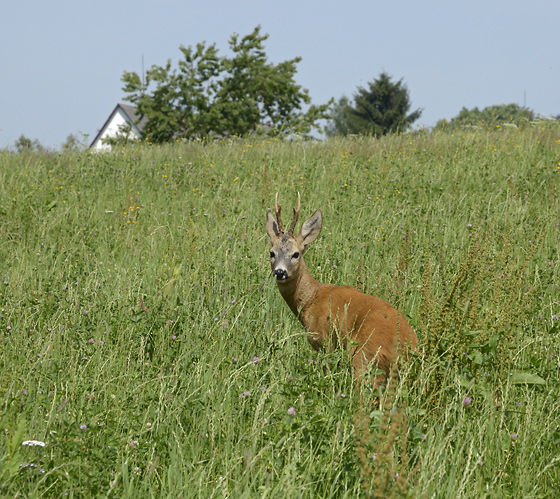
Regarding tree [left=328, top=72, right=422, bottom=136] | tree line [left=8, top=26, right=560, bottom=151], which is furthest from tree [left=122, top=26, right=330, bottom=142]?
tree [left=328, top=72, right=422, bottom=136]

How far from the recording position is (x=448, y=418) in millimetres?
2848

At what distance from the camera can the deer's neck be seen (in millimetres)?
4918

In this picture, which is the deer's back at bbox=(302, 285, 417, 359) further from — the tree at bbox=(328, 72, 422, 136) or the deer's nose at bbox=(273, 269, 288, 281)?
the tree at bbox=(328, 72, 422, 136)

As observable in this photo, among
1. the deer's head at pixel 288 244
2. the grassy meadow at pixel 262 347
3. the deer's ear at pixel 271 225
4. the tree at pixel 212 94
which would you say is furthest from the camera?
the tree at pixel 212 94

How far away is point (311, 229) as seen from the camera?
527cm

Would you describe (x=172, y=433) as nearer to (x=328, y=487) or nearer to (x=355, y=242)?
(x=328, y=487)

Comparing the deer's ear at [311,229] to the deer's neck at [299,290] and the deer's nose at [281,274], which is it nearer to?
the deer's neck at [299,290]

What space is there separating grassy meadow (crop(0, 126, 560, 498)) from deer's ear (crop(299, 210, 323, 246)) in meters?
0.34

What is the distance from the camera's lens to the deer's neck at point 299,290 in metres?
4.92

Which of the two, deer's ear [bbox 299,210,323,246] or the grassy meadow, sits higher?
deer's ear [bbox 299,210,323,246]

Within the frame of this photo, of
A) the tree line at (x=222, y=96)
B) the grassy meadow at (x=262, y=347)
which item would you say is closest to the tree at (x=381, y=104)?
the tree line at (x=222, y=96)

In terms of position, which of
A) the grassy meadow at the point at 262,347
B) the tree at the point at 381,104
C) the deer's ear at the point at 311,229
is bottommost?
the grassy meadow at the point at 262,347

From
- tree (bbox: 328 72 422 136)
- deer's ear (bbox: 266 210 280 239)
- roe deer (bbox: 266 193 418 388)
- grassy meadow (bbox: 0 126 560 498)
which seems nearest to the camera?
grassy meadow (bbox: 0 126 560 498)

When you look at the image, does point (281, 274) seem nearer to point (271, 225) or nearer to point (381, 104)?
point (271, 225)
